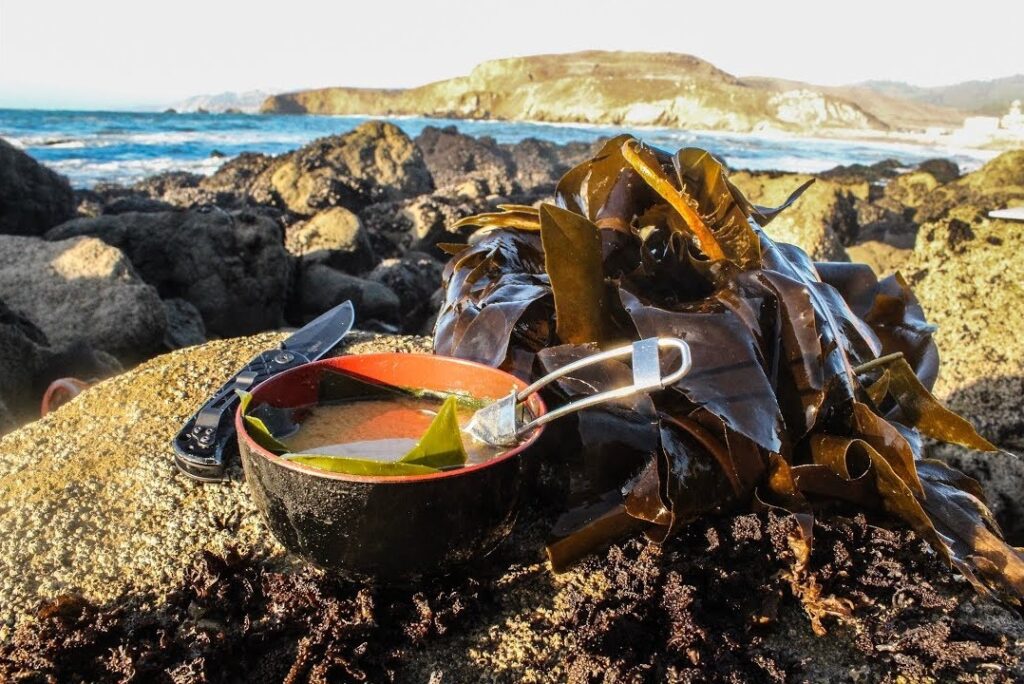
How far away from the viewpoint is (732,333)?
65.8 inches

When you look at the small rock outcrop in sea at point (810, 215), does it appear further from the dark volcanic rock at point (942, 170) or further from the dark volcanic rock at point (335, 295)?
the dark volcanic rock at point (942, 170)

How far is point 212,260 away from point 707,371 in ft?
17.4

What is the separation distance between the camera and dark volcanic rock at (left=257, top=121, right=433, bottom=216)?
33.4ft

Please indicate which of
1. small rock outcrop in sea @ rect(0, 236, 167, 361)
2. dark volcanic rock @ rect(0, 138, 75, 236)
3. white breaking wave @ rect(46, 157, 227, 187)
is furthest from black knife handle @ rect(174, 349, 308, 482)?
white breaking wave @ rect(46, 157, 227, 187)

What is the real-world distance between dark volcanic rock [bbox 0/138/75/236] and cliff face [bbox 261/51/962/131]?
56.7 meters

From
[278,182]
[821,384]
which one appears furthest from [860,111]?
[821,384]

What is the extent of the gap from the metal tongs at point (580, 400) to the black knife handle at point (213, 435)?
2.26 feet

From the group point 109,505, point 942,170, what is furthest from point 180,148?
point 109,505

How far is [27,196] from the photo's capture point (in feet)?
24.5

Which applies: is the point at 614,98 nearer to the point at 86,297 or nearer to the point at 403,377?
the point at 86,297

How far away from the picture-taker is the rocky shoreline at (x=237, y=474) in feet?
4.50

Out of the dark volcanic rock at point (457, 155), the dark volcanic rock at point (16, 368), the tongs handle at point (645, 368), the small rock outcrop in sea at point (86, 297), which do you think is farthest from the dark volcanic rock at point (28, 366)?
the dark volcanic rock at point (457, 155)

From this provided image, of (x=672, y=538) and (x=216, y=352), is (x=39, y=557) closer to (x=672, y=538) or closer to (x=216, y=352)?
(x=216, y=352)

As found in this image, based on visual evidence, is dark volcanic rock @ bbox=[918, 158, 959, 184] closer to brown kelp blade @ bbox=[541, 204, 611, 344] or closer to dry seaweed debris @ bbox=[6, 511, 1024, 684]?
brown kelp blade @ bbox=[541, 204, 611, 344]
